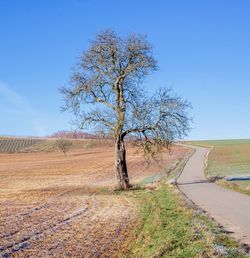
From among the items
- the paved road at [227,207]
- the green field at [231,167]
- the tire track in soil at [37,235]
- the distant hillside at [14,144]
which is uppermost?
the distant hillside at [14,144]

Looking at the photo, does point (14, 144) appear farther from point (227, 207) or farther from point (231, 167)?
point (227, 207)

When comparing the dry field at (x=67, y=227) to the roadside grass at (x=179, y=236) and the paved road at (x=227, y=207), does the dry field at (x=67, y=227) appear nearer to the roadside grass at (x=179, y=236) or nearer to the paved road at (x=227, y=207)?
the roadside grass at (x=179, y=236)

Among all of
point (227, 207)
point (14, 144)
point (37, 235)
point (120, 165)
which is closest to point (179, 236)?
point (37, 235)

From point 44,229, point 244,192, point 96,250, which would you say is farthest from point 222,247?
point 244,192

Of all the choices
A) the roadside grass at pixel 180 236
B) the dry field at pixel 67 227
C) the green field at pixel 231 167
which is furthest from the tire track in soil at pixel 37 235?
the green field at pixel 231 167

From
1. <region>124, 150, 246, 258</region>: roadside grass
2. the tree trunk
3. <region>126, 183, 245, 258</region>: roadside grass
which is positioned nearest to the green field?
the tree trunk

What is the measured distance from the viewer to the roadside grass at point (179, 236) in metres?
9.91

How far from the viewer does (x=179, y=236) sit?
11906 mm

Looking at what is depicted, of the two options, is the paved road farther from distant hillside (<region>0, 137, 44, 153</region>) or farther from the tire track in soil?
distant hillside (<region>0, 137, 44, 153</region>)

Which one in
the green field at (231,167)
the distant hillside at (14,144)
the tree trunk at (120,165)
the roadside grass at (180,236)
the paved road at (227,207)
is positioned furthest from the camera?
the distant hillside at (14,144)

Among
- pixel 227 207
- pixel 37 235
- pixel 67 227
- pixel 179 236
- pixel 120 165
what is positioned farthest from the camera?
pixel 120 165

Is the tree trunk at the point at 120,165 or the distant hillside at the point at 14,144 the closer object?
the tree trunk at the point at 120,165

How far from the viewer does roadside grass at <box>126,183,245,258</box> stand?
32.5 feet

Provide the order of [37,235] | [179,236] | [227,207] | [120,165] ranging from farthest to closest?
[120,165]
[227,207]
[37,235]
[179,236]
